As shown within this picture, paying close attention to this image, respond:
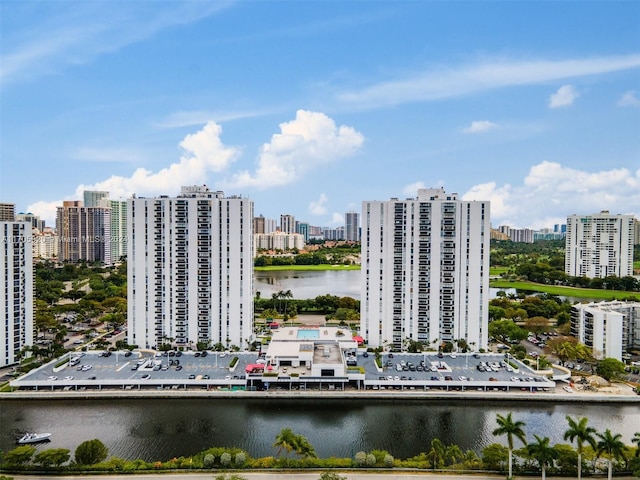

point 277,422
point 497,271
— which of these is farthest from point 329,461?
point 497,271

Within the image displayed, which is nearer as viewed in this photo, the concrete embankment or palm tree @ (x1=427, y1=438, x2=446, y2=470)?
palm tree @ (x1=427, y1=438, x2=446, y2=470)

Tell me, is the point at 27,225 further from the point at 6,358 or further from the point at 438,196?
the point at 438,196

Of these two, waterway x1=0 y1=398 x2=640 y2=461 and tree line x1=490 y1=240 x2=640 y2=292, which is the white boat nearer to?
waterway x1=0 y1=398 x2=640 y2=461

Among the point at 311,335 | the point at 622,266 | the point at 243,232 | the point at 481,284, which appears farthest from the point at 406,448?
the point at 622,266

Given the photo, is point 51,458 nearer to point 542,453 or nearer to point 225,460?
point 225,460

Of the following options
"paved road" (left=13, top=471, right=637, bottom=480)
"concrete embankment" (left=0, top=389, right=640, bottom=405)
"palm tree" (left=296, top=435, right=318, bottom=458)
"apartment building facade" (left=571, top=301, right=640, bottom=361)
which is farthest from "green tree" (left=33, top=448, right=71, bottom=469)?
"apartment building facade" (left=571, top=301, right=640, bottom=361)

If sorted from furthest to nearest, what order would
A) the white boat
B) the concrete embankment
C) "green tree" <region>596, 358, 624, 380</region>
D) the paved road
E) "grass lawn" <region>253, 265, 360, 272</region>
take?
"grass lawn" <region>253, 265, 360, 272</region> → "green tree" <region>596, 358, 624, 380</region> → the concrete embankment → the white boat → the paved road
